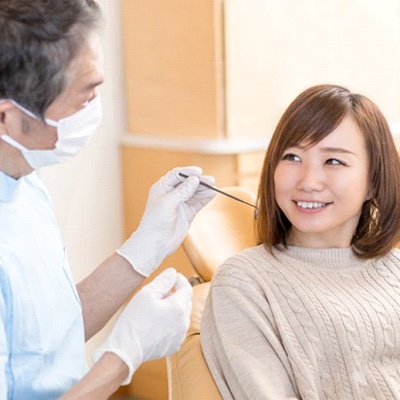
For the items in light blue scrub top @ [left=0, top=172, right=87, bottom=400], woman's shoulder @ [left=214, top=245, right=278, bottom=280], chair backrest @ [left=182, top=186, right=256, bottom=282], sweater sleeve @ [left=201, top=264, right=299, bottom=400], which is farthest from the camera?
chair backrest @ [left=182, top=186, right=256, bottom=282]

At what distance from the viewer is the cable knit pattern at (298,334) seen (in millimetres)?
1543

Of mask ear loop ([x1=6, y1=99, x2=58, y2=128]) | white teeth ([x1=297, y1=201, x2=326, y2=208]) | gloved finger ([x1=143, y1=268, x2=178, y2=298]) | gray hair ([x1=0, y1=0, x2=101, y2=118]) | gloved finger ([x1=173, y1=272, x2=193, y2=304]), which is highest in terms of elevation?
gray hair ([x1=0, y1=0, x2=101, y2=118])

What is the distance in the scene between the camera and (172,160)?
2.76 metres

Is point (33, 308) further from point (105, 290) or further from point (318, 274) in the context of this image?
point (318, 274)

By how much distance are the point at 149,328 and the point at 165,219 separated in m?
0.34

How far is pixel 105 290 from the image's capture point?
5.14ft

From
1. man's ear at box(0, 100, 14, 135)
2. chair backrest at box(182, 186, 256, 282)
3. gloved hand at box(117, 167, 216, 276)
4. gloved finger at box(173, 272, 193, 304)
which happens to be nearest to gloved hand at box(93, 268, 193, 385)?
gloved finger at box(173, 272, 193, 304)

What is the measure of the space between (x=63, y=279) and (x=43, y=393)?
188mm

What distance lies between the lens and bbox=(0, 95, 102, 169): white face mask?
1274 mm

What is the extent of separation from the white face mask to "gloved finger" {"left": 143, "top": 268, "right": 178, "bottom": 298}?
0.25m

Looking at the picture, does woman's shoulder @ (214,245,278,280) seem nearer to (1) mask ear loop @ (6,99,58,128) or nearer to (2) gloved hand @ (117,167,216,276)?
(2) gloved hand @ (117,167,216,276)

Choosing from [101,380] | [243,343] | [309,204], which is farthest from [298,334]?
[101,380]

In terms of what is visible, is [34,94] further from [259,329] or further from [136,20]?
[136,20]

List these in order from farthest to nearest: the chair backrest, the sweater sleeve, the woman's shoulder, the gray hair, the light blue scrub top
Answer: the chair backrest → the woman's shoulder → the sweater sleeve → the light blue scrub top → the gray hair
